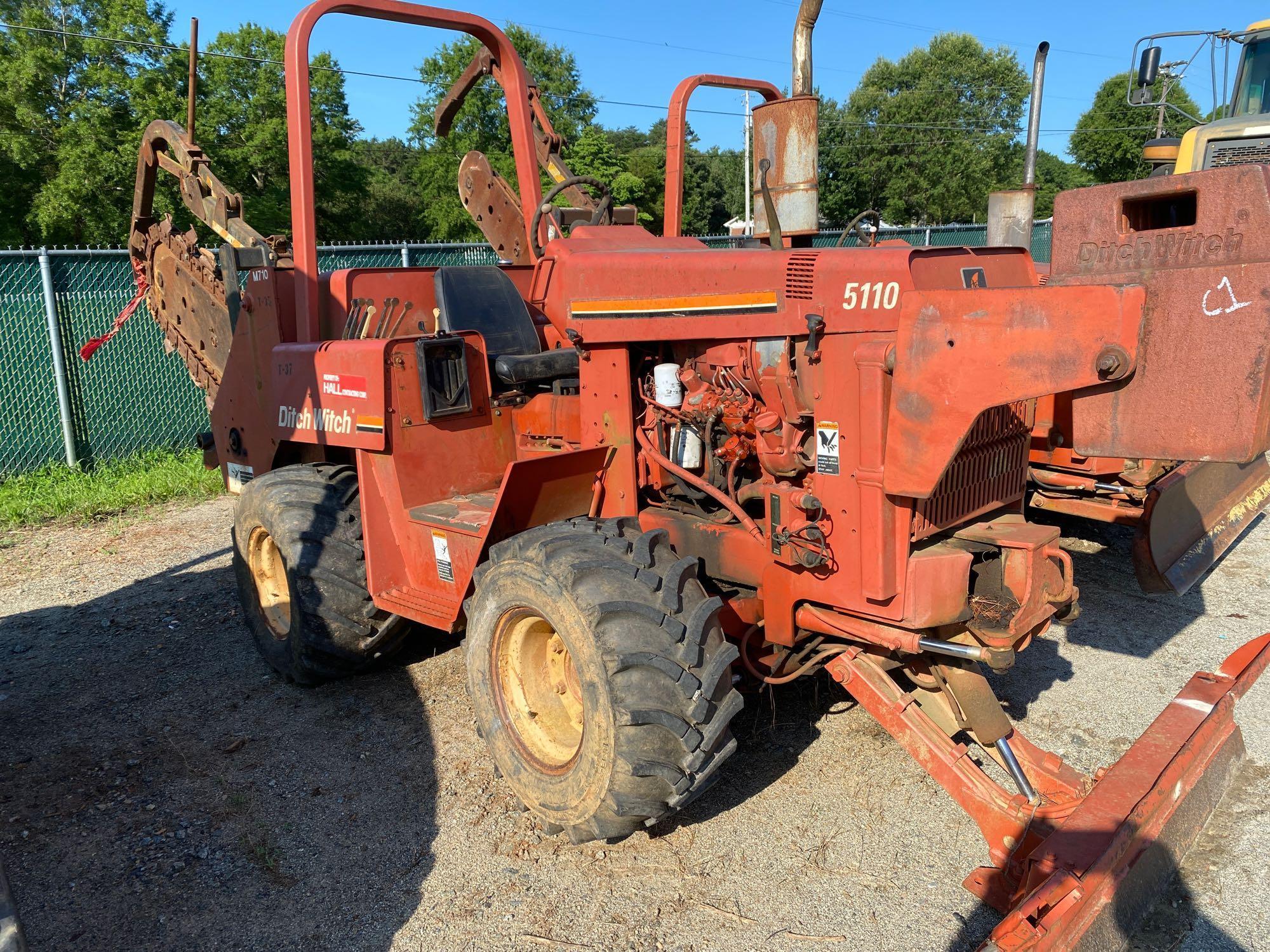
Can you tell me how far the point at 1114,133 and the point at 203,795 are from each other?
155ft

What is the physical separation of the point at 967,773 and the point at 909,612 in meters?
0.55

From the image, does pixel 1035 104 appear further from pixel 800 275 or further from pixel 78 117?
pixel 78 117

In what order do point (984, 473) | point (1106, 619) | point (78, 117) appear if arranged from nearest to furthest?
1. point (984, 473)
2. point (1106, 619)
3. point (78, 117)

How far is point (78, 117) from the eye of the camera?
26.4m

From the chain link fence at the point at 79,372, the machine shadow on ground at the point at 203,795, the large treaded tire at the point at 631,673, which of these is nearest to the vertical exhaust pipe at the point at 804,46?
the large treaded tire at the point at 631,673

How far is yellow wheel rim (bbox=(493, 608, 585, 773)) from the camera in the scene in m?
3.35

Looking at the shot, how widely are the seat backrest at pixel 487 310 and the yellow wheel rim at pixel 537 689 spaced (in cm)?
137

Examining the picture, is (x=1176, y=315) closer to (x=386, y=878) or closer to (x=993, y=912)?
(x=993, y=912)

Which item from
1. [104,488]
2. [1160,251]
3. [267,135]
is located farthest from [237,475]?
→ [267,135]

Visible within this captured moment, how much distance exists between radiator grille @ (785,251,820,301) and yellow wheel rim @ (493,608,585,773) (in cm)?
145

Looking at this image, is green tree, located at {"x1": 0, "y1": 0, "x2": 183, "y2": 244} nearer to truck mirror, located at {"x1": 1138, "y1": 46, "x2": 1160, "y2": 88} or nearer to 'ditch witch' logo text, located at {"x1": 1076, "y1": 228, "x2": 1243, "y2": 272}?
truck mirror, located at {"x1": 1138, "y1": 46, "x2": 1160, "y2": 88}

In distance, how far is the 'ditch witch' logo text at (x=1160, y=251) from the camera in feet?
7.14

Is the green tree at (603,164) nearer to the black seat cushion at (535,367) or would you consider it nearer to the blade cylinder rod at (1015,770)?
the black seat cushion at (535,367)

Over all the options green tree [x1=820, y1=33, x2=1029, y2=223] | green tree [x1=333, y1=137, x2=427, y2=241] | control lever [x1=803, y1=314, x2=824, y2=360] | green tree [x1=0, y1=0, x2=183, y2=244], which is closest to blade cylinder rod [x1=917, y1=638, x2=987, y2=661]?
control lever [x1=803, y1=314, x2=824, y2=360]
